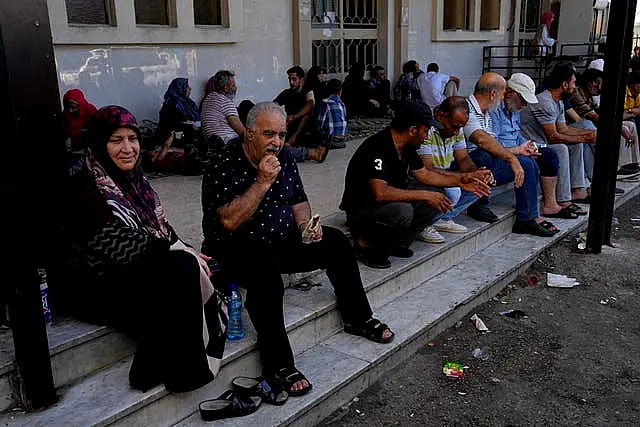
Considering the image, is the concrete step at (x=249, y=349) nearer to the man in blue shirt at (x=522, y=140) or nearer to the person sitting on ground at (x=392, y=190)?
the person sitting on ground at (x=392, y=190)

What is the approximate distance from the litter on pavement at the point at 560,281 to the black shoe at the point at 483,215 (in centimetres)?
73

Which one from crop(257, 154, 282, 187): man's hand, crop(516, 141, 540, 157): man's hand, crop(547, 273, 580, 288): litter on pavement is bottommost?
crop(547, 273, 580, 288): litter on pavement

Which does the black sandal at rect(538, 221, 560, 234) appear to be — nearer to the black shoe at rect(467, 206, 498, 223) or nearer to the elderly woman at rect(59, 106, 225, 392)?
the black shoe at rect(467, 206, 498, 223)

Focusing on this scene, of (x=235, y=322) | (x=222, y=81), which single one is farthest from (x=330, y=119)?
(x=235, y=322)

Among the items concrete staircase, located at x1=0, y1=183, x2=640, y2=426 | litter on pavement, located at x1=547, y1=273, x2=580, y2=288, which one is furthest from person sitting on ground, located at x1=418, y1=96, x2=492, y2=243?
litter on pavement, located at x1=547, y1=273, x2=580, y2=288

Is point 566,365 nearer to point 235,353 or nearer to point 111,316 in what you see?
point 235,353

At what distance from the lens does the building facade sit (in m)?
6.93

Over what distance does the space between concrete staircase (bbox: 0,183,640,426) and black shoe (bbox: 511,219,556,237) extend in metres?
0.29

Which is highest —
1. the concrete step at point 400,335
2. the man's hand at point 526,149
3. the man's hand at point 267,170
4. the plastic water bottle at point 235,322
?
the man's hand at point 267,170

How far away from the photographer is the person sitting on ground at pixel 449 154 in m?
4.55

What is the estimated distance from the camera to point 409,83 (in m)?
11.1

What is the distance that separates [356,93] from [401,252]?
→ 22.4ft

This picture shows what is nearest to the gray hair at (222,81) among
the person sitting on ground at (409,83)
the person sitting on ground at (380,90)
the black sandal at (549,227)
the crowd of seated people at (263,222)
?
the crowd of seated people at (263,222)

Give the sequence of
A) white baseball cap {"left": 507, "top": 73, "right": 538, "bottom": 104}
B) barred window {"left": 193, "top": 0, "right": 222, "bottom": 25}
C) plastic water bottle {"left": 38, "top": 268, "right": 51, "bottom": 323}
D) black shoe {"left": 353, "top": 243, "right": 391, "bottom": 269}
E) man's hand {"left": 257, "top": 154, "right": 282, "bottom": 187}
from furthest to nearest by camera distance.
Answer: barred window {"left": 193, "top": 0, "right": 222, "bottom": 25}
white baseball cap {"left": 507, "top": 73, "right": 538, "bottom": 104}
black shoe {"left": 353, "top": 243, "right": 391, "bottom": 269}
man's hand {"left": 257, "top": 154, "right": 282, "bottom": 187}
plastic water bottle {"left": 38, "top": 268, "right": 51, "bottom": 323}
